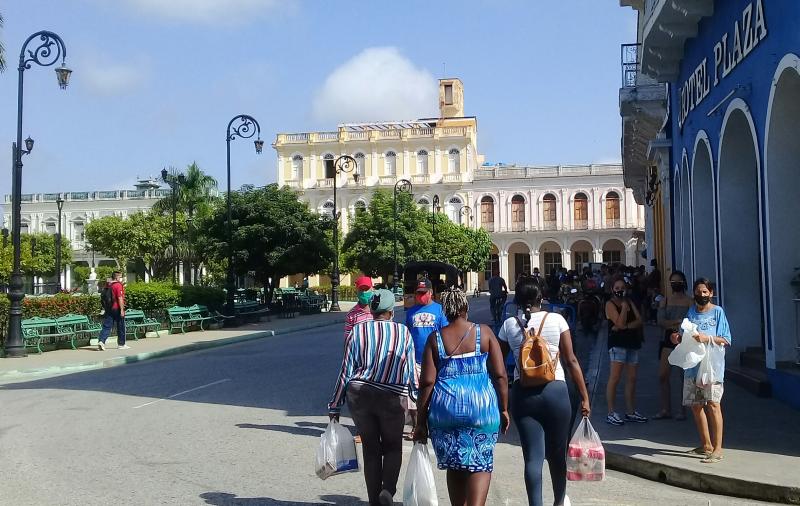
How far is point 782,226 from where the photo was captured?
10.5 m

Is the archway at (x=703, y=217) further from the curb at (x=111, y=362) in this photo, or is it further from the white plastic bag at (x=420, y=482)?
the white plastic bag at (x=420, y=482)

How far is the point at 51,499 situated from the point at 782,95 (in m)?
8.93

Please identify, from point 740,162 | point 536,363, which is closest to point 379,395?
point 536,363

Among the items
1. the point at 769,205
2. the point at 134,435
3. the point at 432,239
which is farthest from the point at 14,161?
the point at 432,239

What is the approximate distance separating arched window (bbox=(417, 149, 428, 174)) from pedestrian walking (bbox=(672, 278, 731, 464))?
69990 millimetres

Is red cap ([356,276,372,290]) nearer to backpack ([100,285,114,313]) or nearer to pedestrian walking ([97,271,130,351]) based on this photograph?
pedestrian walking ([97,271,130,351])

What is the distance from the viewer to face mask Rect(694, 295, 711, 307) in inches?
300

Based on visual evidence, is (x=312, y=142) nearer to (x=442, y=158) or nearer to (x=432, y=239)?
(x=442, y=158)

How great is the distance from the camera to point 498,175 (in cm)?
7675

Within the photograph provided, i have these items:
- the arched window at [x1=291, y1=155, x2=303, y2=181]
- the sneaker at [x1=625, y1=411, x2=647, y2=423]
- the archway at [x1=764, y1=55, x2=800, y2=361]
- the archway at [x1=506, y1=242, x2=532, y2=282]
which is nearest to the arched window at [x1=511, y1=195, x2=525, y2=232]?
the archway at [x1=506, y1=242, x2=532, y2=282]

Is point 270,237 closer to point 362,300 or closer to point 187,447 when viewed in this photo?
point 187,447

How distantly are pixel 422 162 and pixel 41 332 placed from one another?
59.9m

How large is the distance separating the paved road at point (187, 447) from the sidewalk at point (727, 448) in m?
0.18

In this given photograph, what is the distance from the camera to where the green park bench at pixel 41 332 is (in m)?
18.6
